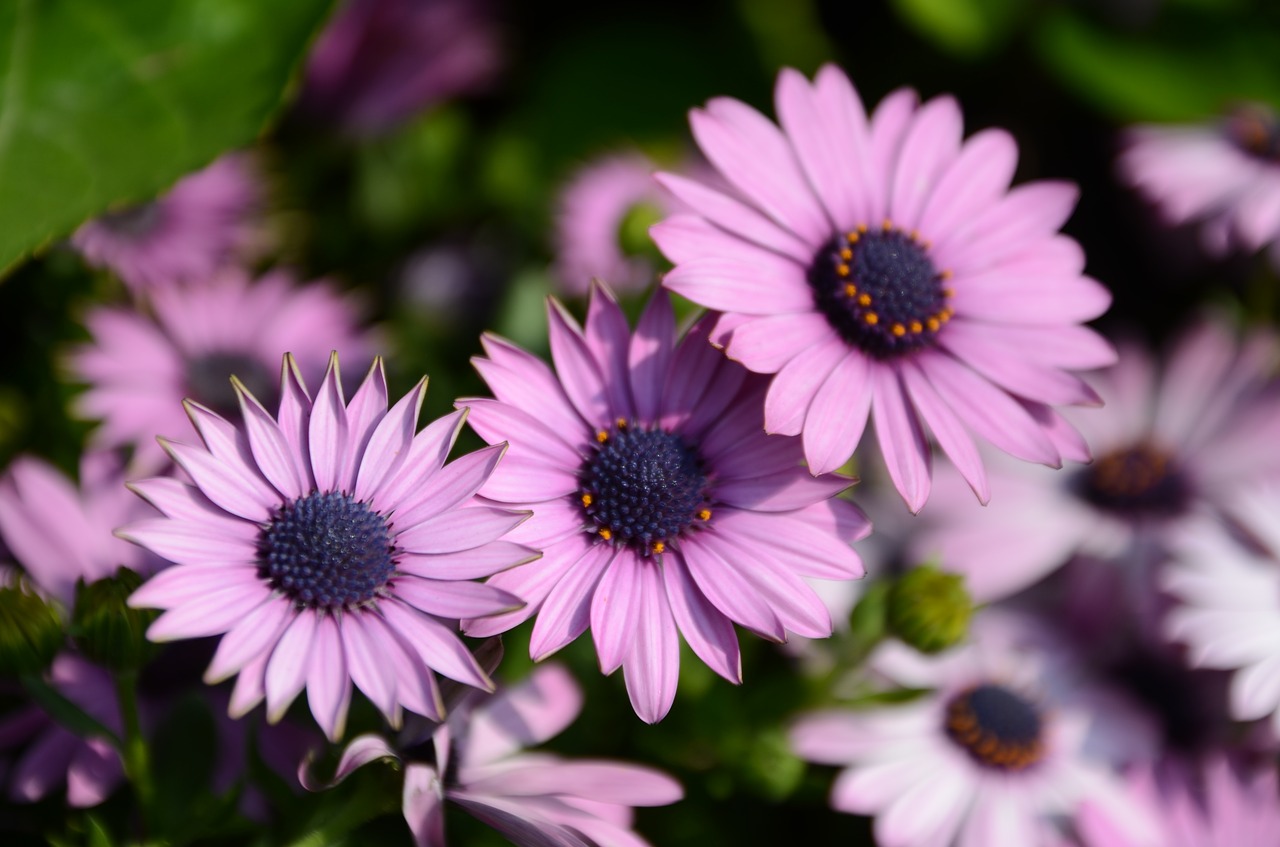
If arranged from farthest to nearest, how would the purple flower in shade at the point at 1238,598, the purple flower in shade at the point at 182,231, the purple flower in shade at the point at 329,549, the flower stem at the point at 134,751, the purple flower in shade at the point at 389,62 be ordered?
1. the purple flower in shade at the point at 389,62
2. the purple flower in shade at the point at 182,231
3. the purple flower in shade at the point at 1238,598
4. the flower stem at the point at 134,751
5. the purple flower in shade at the point at 329,549

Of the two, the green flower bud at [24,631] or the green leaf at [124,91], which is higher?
the green leaf at [124,91]

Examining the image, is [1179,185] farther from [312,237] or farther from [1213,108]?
[312,237]

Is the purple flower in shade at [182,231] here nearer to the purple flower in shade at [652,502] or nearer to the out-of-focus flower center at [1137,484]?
the purple flower in shade at [652,502]

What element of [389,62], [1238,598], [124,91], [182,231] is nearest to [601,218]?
[389,62]

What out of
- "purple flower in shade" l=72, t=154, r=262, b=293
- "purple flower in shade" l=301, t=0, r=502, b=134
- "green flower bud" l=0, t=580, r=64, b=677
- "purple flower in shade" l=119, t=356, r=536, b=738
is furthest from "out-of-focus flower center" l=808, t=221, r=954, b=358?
"purple flower in shade" l=301, t=0, r=502, b=134

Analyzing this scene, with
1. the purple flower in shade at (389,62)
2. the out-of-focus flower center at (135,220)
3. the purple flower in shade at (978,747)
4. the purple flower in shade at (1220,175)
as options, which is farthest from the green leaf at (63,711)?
the purple flower in shade at (1220,175)

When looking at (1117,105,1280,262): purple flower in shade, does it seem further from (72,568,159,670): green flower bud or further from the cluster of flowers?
(72,568,159,670): green flower bud

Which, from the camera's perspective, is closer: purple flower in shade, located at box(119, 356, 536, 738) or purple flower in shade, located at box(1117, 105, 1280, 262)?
purple flower in shade, located at box(119, 356, 536, 738)
